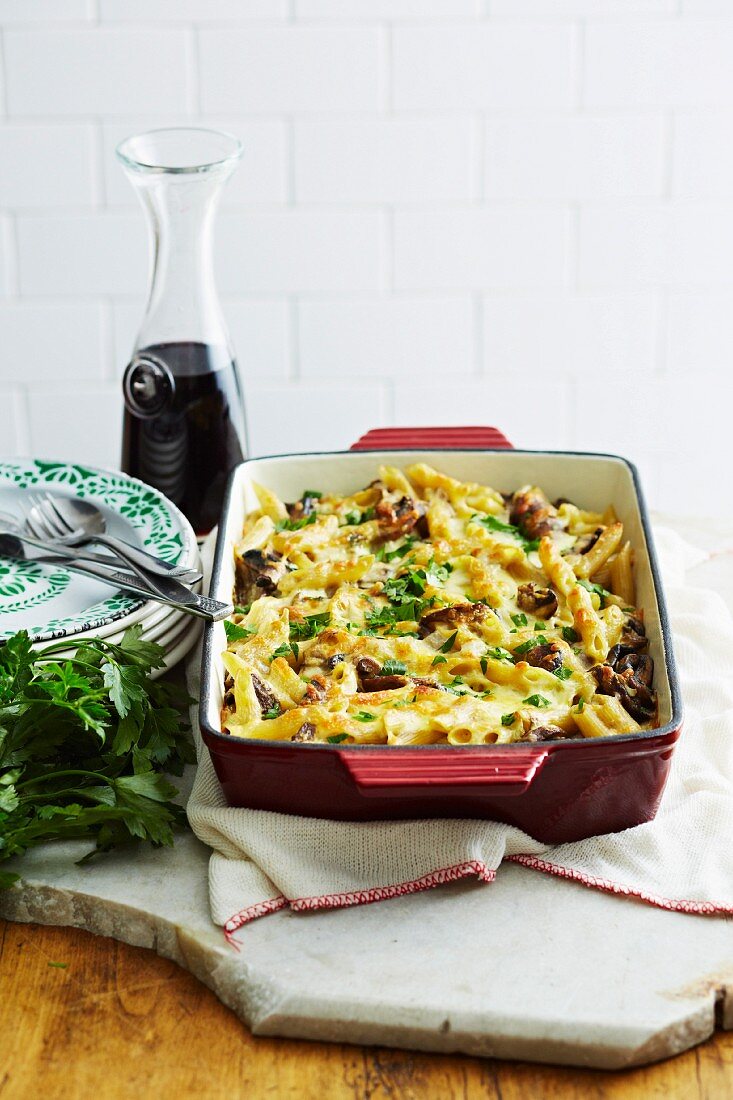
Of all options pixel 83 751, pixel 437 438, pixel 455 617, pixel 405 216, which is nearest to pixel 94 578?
pixel 83 751

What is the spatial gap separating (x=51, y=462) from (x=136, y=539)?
1.17 ft

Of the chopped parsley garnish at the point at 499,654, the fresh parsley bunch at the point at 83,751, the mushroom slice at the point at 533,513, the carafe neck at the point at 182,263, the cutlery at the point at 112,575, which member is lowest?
the fresh parsley bunch at the point at 83,751

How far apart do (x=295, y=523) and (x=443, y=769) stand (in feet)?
3.45

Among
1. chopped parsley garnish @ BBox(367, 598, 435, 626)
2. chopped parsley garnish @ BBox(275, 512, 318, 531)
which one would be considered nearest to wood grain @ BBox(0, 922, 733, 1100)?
chopped parsley garnish @ BBox(367, 598, 435, 626)

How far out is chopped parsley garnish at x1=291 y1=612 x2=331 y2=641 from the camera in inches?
86.4

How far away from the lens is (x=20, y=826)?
183 centimetres

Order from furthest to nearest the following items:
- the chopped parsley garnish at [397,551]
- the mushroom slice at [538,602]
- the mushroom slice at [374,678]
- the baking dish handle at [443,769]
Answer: the chopped parsley garnish at [397,551]
the mushroom slice at [538,602]
the mushroom slice at [374,678]
the baking dish handle at [443,769]

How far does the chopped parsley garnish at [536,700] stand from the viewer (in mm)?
1934

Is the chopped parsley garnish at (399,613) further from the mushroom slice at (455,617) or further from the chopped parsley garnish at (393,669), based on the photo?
the chopped parsley garnish at (393,669)

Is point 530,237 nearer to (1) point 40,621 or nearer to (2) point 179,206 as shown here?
(2) point 179,206

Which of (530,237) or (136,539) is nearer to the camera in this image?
(136,539)

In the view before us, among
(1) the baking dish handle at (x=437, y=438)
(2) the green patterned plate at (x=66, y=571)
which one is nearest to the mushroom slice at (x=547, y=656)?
(2) the green patterned plate at (x=66, y=571)

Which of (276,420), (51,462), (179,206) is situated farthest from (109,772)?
(276,420)

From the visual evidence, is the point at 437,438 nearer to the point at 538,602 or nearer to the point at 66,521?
the point at 538,602
